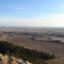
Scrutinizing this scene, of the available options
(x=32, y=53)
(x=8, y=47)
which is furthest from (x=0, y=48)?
(x=32, y=53)

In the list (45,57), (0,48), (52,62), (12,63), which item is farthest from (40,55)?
(12,63)

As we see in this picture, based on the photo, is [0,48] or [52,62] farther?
[0,48]

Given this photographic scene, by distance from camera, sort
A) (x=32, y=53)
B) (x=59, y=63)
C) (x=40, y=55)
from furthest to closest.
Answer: (x=40, y=55) < (x=32, y=53) < (x=59, y=63)

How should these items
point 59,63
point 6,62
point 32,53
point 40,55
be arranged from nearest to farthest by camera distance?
point 6,62
point 59,63
point 32,53
point 40,55

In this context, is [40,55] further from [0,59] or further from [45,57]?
[0,59]

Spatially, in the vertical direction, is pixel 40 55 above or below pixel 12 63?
below

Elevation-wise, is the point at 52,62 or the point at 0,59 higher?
the point at 0,59

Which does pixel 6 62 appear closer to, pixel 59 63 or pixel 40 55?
pixel 59 63

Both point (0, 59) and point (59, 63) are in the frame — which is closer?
point (0, 59)

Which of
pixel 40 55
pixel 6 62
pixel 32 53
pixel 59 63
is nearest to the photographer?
pixel 6 62
